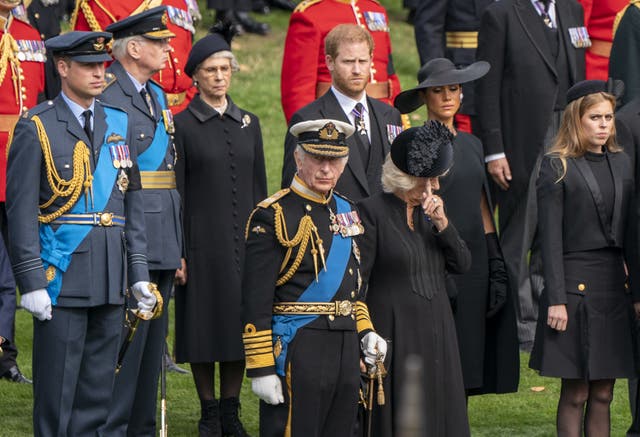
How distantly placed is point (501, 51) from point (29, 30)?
315 cm

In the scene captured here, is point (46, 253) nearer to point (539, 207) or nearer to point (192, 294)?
point (192, 294)

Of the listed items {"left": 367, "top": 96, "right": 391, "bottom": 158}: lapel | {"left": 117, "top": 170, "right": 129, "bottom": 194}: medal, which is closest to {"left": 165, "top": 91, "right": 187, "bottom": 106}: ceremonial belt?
{"left": 367, "top": 96, "right": 391, "bottom": 158}: lapel

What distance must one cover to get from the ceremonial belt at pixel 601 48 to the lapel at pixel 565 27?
23.3 inches

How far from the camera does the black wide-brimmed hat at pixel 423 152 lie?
7598mm

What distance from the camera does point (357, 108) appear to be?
29.2 ft

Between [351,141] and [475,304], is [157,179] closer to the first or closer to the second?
[351,141]

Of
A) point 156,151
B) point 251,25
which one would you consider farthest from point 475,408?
point 251,25

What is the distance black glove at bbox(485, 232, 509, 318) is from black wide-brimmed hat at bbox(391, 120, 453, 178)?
117 cm

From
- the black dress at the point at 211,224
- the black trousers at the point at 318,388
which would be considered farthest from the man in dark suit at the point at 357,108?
the black trousers at the point at 318,388

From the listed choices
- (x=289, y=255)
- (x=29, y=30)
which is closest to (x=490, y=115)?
(x=29, y=30)

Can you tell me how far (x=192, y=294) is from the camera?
9.25m

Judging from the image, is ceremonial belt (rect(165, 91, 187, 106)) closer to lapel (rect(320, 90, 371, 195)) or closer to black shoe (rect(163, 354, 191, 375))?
lapel (rect(320, 90, 371, 195))

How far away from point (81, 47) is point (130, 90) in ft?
3.21

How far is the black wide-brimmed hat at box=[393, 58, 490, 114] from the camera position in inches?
346
